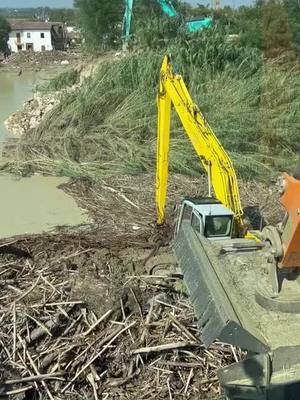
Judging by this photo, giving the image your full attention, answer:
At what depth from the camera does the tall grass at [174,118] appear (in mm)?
12453

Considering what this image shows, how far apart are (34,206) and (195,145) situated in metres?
4.09

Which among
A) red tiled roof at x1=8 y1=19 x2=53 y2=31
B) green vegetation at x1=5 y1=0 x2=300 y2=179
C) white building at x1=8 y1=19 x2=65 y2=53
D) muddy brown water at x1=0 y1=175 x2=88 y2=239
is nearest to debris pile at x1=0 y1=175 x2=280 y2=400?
muddy brown water at x1=0 y1=175 x2=88 y2=239

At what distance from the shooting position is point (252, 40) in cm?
2088

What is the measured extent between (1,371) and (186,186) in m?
6.60

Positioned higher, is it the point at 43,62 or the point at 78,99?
the point at 78,99

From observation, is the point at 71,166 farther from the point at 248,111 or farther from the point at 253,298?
the point at 253,298

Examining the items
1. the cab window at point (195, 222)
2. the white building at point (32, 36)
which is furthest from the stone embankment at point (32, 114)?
the white building at point (32, 36)

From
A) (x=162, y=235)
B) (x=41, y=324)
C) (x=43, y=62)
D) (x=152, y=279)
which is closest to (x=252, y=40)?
(x=162, y=235)

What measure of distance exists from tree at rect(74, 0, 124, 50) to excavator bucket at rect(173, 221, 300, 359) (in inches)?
1205

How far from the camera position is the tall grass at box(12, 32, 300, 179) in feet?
40.9

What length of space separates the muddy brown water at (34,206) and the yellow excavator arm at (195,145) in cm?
208

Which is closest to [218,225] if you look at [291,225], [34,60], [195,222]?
[195,222]

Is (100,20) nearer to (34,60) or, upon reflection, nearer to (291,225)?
(34,60)

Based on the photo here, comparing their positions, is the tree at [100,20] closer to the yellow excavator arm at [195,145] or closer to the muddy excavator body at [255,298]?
the yellow excavator arm at [195,145]
